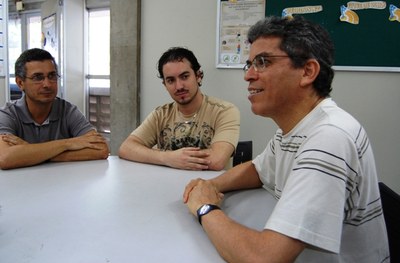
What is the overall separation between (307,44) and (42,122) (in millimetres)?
1735

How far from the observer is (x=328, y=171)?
2.60 ft

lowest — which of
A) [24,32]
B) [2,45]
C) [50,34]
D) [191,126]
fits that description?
[191,126]

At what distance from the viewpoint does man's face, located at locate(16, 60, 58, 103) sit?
2041 mm

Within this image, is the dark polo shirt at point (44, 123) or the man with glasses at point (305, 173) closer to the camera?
the man with glasses at point (305, 173)

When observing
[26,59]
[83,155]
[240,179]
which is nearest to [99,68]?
Answer: [26,59]

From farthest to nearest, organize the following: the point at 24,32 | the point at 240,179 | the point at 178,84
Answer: the point at 24,32 < the point at 178,84 < the point at 240,179

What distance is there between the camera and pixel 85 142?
6.25ft

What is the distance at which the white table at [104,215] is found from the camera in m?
0.87

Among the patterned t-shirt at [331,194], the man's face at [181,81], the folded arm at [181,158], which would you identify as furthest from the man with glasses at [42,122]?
the patterned t-shirt at [331,194]

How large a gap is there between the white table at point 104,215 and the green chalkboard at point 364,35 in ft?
5.01

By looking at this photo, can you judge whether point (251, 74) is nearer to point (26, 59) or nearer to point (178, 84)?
point (178, 84)

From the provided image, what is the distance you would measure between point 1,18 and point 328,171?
10.8 ft

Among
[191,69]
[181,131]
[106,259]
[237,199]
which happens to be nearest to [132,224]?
[106,259]

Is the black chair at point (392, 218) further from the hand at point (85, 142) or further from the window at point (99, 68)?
the window at point (99, 68)
